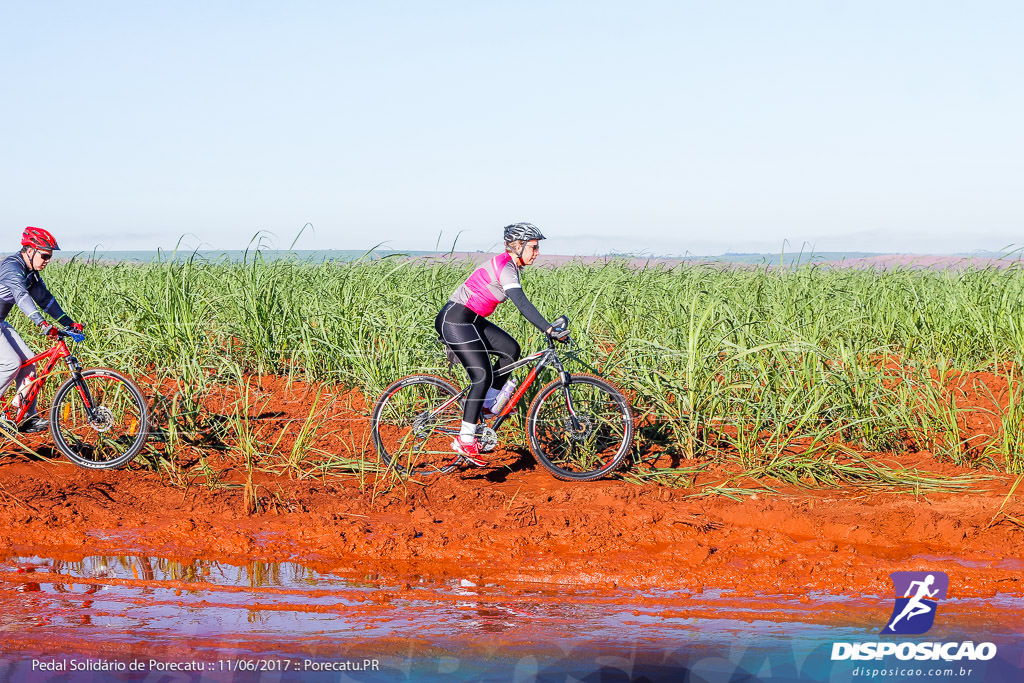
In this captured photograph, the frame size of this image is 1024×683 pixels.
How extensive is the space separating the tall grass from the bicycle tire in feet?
1.46

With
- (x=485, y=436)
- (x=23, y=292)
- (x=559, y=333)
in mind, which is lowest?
(x=485, y=436)

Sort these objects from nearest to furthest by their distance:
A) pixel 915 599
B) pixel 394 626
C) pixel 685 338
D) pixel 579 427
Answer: pixel 394 626
pixel 915 599
pixel 579 427
pixel 685 338

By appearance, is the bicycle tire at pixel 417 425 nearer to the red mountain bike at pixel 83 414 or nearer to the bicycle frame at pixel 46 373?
the red mountain bike at pixel 83 414

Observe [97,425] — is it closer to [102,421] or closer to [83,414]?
[102,421]

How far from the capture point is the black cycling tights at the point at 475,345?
660cm

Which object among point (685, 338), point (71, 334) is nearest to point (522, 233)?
point (685, 338)

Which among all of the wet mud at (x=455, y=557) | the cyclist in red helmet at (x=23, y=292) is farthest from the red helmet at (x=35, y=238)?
the wet mud at (x=455, y=557)

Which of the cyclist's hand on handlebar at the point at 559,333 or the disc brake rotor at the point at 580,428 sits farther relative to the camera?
the disc brake rotor at the point at 580,428

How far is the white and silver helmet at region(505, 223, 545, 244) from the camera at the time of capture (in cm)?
648

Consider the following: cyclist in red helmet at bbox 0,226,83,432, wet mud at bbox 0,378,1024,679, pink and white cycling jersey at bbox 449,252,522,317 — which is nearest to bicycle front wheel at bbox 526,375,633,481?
wet mud at bbox 0,378,1024,679

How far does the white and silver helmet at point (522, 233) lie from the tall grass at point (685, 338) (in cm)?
100

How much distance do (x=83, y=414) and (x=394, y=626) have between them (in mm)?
4045

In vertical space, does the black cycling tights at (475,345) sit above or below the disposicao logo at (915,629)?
above

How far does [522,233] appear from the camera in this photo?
6.48 meters
